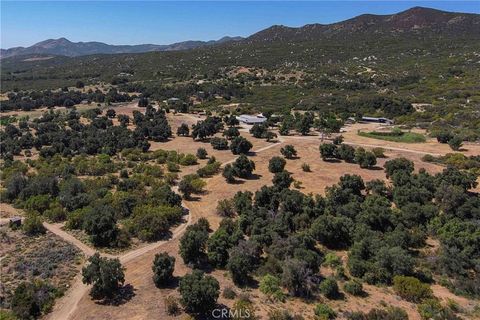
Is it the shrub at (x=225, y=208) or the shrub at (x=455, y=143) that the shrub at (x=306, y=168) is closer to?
the shrub at (x=225, y=208)

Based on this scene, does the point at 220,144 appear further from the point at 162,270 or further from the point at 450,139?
the point at 162,270

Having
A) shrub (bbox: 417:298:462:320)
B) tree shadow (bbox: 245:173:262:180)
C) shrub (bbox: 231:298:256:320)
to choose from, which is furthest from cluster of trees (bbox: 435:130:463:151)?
shrub (bbox: 231:298:256:320)

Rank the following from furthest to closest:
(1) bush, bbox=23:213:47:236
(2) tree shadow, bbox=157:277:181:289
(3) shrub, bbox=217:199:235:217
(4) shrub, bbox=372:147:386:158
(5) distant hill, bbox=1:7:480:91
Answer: (5) distant hill, bbox=1:7:480:91 → (4) shrub, bbox=372:147:386:158 → (3) shrub, bbox=217:199:235:217 → (1) bush, bbox=23:213:47:236 → (2) tree shadow, bbox=157:277:181:289

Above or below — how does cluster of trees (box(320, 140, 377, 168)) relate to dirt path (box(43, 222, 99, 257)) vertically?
above

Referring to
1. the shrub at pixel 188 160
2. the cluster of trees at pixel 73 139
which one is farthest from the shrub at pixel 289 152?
the cluster of trees at pixel 73 139

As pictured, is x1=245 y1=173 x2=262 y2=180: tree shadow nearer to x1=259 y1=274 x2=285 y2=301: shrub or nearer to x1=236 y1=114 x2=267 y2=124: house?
x1=259 y1=274 x2=285 y2=301: shrub

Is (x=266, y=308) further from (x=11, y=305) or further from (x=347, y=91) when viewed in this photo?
(x=347, y=91)

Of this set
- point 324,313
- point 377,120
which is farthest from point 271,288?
point 377,120
